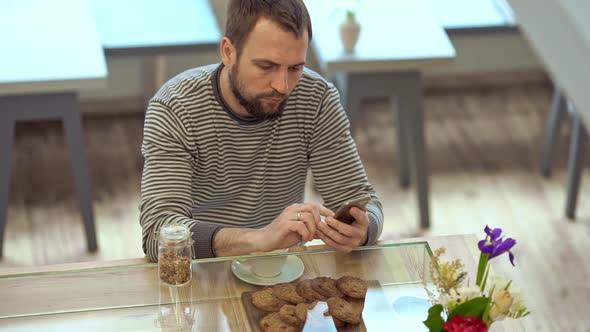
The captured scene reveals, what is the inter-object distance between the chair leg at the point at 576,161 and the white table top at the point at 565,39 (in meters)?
0.99

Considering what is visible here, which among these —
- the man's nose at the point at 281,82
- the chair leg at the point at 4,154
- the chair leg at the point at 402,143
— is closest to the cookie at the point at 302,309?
the man's nose at the point at 281,82

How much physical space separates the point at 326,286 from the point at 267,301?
0.11m

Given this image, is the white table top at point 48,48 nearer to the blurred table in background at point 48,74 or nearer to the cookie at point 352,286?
the blurred table in background at point 48,74

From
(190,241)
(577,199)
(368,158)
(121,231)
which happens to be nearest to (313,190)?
(368,158)

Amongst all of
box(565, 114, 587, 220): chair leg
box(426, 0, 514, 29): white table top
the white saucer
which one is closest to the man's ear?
the white saucer

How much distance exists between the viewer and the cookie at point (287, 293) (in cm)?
171

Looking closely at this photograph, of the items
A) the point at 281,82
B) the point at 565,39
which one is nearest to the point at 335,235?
the point at 281,82

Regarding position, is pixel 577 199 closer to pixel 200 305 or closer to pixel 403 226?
pixel 403 226

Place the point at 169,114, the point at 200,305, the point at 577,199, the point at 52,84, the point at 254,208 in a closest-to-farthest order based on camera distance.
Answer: the point at 200,305, the point at 169,114, the point at 254,208, the point at 52,84, the point at 577,199

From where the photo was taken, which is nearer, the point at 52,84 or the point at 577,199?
the point at 52,84

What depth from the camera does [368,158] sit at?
396 cm

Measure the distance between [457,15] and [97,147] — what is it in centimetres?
147

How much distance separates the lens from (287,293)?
5.66ft

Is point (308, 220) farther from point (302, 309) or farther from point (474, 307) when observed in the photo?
point (474, 307)
